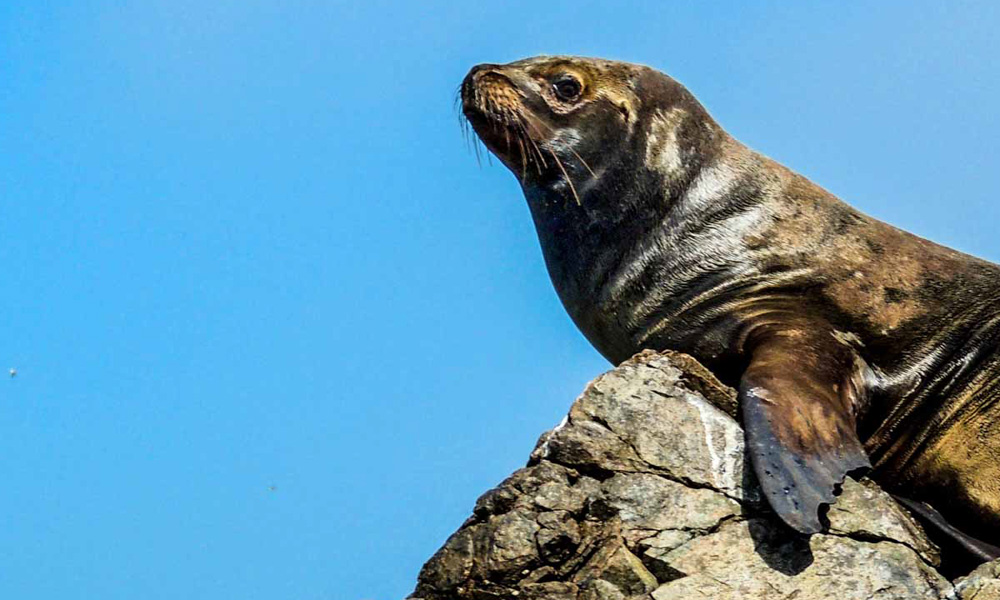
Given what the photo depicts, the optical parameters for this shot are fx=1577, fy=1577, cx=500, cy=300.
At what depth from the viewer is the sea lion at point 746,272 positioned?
9.67 metres

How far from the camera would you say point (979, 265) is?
10273mm

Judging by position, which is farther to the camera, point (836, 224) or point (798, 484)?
point (836, 224)

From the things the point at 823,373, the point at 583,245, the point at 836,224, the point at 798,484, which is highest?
the point at 583,245

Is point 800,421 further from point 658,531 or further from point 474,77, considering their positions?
point 474,77

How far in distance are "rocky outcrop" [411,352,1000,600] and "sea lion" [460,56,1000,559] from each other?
1.96 ft

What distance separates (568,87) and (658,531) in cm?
361

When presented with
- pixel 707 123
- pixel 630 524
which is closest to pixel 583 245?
pixel 707 123

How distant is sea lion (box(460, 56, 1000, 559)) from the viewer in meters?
9.67

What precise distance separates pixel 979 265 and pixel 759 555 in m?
3.21

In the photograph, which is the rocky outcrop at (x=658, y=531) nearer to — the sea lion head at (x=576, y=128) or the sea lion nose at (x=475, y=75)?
the sea lion head at (x=576, y=128)

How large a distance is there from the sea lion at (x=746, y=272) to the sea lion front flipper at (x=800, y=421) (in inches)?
1.1

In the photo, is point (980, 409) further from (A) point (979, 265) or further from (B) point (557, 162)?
(B) point (557, 162)

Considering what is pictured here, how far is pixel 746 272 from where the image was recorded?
32.7ft

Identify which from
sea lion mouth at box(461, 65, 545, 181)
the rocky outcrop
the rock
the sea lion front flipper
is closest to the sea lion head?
sea lion mouth at box(461, 65, 545, 181)
